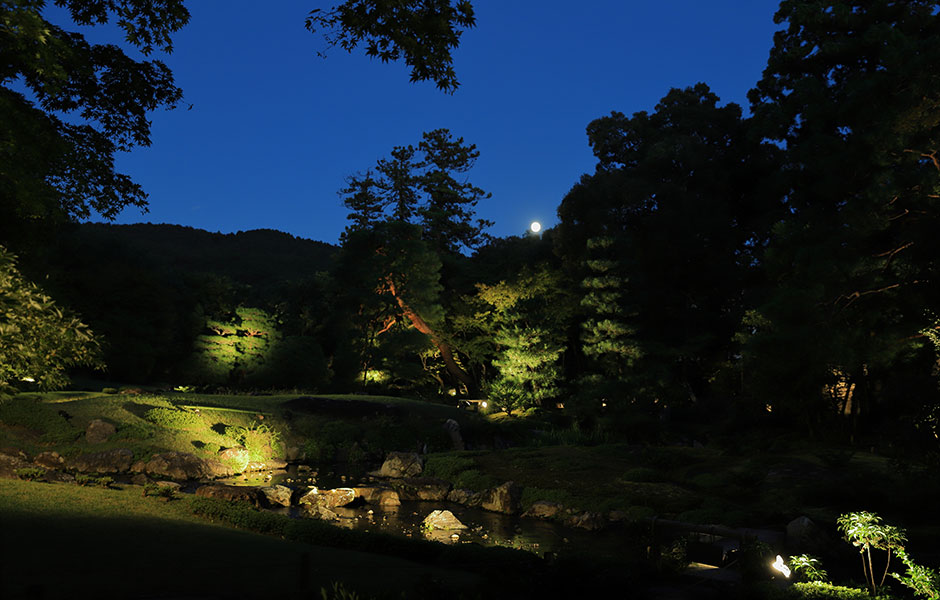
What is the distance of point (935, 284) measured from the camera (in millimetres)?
15102

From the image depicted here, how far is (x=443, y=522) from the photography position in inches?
489

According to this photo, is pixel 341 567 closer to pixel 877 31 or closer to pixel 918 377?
pixel 918 377

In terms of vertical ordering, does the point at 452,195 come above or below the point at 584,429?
above

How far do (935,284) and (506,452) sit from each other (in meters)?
12.2

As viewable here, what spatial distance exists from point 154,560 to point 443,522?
6.73 meters

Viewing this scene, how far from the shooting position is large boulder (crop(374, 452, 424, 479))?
1789 centimetres

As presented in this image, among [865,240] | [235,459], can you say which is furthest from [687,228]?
[235,459]

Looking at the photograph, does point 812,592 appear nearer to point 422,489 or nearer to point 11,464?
point 422,489

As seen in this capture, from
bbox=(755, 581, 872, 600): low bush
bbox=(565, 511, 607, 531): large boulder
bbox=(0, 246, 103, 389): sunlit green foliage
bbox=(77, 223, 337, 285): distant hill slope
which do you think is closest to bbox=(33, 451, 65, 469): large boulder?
bbox=(0, 246, 103, 389): sunlit green foliage

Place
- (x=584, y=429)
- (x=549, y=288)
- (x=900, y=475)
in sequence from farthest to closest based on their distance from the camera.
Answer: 1. (x=549, y=288)
2. (x=584, y=429)
3. (x=900, y=475)

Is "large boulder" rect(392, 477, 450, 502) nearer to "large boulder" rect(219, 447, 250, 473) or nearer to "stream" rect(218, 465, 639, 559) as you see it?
"stream" rect(218, 465, 639, 559)

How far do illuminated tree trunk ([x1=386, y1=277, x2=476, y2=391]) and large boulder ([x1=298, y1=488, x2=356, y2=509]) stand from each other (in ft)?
59.6

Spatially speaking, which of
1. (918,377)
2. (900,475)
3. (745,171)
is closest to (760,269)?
(745,171)

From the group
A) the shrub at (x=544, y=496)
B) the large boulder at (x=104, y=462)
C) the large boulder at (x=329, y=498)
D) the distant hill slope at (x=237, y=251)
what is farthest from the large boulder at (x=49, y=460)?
the distant hill slope at (x=237, y=251)
